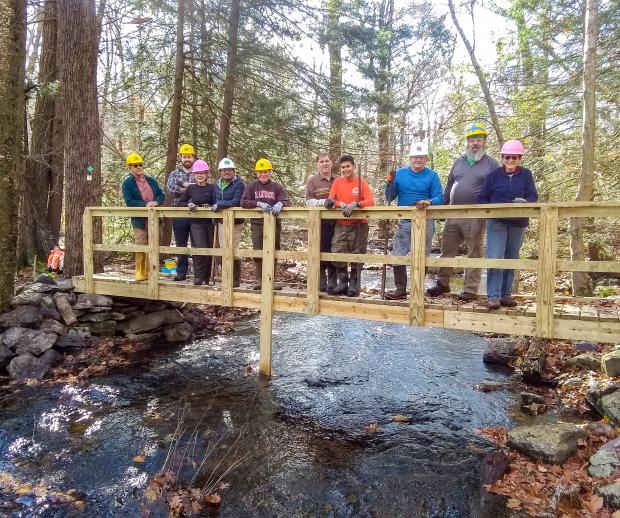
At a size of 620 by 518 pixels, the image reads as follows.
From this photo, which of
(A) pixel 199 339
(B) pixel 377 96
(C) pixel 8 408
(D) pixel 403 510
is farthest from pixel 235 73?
(D) pixel 403 510

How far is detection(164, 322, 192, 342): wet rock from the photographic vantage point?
30.8 feet

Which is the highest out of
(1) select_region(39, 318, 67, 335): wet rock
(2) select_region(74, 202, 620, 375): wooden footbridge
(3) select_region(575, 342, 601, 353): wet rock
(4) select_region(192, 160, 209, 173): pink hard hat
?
(4) select_region(192, 160, 209, 173): pink hard hat

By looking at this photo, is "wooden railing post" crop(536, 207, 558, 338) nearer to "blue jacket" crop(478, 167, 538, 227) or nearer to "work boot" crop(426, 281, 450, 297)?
"blue jacket" crop(478, 167, 538, 227)

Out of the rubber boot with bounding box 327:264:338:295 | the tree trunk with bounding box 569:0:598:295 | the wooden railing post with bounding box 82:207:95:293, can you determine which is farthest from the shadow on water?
the tree trunk with bounding box 569:0:598:295

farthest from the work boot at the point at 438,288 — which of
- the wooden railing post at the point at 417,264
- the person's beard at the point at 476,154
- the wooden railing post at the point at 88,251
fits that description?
the wooden railing post at the point at 88,251

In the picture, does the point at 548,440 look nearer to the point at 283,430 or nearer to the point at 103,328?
the point at 283,430

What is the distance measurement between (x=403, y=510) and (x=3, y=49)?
29.5 ft

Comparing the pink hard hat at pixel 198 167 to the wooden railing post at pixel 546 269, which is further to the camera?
the pink hard hat at pixel 198 167

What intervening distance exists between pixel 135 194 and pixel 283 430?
4.97 metres

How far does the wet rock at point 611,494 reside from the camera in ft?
13.0

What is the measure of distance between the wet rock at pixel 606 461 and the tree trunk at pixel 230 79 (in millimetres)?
10249

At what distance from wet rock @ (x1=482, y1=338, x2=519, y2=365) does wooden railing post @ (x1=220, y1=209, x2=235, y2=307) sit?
14.9 feet

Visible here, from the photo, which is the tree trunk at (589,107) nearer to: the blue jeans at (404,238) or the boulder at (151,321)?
the blue jeans at (404,238)

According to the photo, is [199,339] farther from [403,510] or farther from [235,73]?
[235,73]
